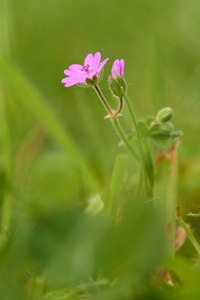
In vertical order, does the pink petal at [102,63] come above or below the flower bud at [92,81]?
above

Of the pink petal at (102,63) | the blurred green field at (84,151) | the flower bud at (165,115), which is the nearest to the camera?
the blurred green field at (84,151)

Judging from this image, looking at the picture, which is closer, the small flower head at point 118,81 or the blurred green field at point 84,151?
the blurred green field at point 84,151

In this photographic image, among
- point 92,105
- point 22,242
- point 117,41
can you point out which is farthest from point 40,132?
point 22,242

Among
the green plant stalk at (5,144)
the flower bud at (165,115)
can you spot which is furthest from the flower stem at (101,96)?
the green plant stalk at (5,144)

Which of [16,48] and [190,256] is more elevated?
[16,48]

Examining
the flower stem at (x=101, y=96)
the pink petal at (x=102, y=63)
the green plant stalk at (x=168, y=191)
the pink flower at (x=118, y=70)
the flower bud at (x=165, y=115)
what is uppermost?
the pink petal at (x=102, y=63)

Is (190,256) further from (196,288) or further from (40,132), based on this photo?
(40,132)

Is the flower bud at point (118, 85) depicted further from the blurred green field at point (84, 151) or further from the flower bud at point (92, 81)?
the blurred green field at point (84, 151)
